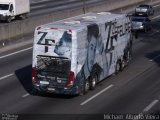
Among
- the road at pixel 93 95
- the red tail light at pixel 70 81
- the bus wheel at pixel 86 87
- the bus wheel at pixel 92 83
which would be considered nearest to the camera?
the road at pixel 93 95

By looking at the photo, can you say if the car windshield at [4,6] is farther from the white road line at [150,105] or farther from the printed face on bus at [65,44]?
the white road line at [150,105]

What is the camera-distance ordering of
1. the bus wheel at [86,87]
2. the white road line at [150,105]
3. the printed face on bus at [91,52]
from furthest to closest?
the printed face on bus at [91,52] → the bus wheel at [86,87] → the white road line at [150,105]

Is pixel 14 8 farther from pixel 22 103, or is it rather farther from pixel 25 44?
pixel 22 103

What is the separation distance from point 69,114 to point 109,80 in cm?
766

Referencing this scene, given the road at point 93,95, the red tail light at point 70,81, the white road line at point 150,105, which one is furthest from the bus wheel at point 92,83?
the white road line at point 150,105

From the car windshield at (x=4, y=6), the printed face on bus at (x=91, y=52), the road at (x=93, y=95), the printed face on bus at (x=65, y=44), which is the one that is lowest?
the car windshield at (x=4, y=6)

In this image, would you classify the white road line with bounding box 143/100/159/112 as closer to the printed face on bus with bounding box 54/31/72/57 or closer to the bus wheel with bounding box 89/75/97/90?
the bus wheel with bounding box 89/75/97/90

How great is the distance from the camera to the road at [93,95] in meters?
22.9

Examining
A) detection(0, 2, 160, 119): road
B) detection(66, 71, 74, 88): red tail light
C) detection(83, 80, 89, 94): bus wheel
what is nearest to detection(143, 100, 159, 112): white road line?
detection(0, 2, 160, 119): road

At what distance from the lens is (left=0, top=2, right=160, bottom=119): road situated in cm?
2294

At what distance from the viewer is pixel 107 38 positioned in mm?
28734

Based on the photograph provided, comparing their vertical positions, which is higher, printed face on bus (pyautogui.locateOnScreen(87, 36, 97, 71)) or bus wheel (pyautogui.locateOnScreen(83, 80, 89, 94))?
printed face on bus (pyautogui.locateOnScreen(87, 36, 97, 71))

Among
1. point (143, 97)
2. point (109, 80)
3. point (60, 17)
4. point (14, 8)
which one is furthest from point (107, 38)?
point (14, 8)

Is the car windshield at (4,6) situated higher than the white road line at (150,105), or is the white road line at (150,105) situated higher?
the white road line at (150,105)
